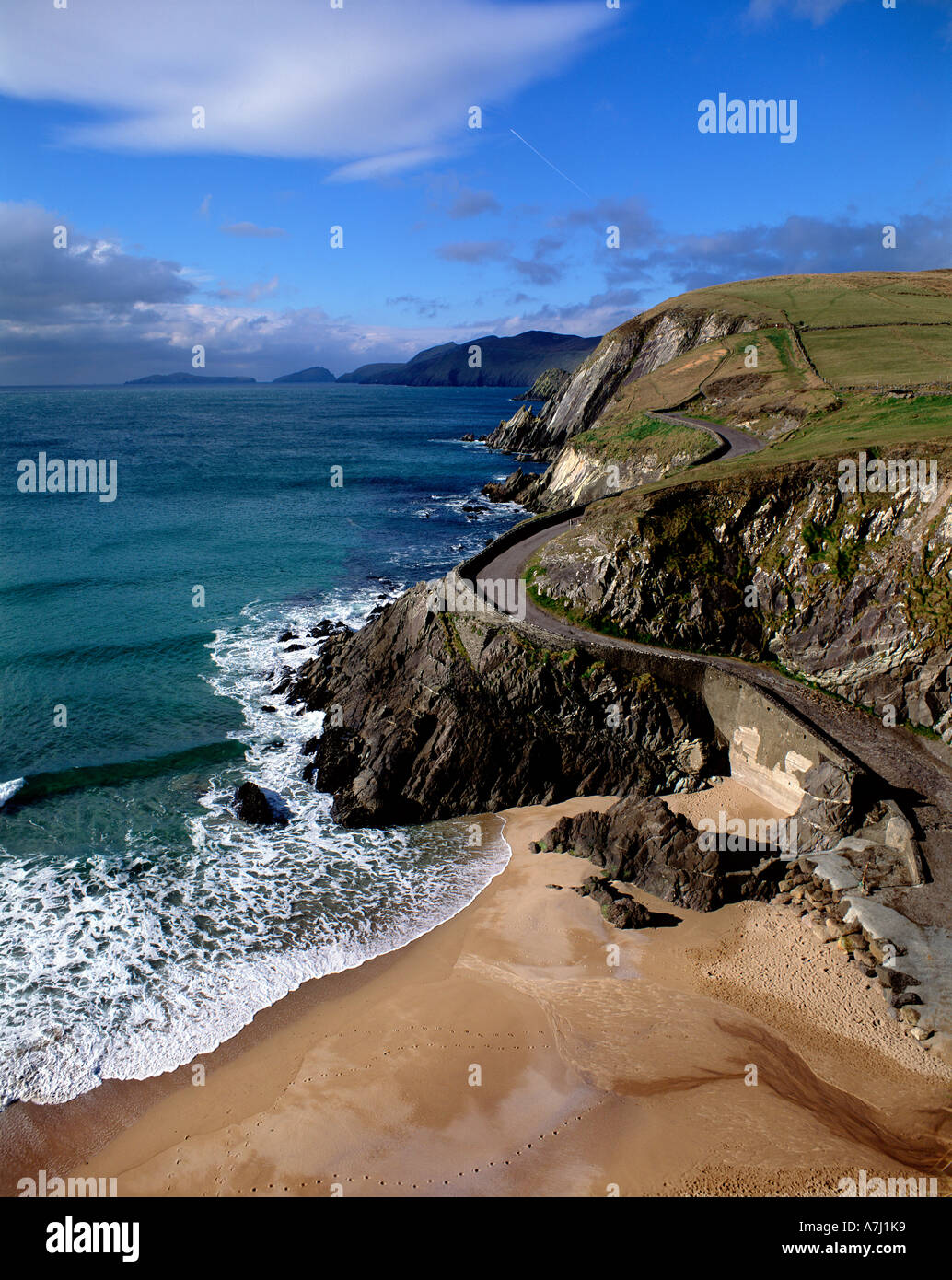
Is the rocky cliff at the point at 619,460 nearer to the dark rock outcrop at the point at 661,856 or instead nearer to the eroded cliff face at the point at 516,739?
the eroded cliff face at the point at 516,739

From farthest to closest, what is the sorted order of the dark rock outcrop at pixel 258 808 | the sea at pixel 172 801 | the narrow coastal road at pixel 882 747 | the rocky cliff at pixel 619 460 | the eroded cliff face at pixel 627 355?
the eroded cliff face at pixel 627 355
the rocky cliff at pixel 619 460
the dark rock outcrop at pixel 258 808
the narrow coastal road at pixel 882 747
the sea at pixel 172 801

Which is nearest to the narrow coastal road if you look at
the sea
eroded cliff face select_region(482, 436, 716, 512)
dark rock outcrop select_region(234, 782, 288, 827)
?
the sea

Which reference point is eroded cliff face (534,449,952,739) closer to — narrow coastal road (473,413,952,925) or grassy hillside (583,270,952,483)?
narrow coastal road (473,413,952,925)

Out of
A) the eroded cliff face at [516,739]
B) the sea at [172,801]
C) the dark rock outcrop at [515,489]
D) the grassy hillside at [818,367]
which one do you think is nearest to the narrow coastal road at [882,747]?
the eroded cliff face at [516,739]

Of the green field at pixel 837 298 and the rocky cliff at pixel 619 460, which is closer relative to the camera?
the rocky cliff at pixel 619 460
